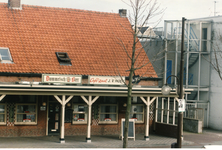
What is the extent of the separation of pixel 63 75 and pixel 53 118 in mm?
3308

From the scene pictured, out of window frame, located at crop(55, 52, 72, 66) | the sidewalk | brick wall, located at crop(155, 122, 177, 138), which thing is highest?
window frame, located at crop(55, 52, 72, 66)

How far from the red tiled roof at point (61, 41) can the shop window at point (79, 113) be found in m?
2.04

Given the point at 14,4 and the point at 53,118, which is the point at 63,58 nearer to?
the point at 53,118

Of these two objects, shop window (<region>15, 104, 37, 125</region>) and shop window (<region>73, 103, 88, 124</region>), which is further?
shop window (<region>73, 103, 88, 124</region>)

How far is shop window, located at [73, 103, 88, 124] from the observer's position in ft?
66.7

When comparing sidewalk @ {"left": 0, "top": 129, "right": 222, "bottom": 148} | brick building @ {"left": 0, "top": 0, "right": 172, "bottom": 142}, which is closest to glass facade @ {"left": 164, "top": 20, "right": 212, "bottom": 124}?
brick building @ {"left": 0, "top": 0, "right": 172, "bottom": 142}

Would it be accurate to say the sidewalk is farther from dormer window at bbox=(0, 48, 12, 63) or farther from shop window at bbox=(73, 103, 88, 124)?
dormer window at bbox=(0, 48, 12, 63)

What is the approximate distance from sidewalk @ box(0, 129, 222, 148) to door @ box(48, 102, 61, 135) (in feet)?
2.25

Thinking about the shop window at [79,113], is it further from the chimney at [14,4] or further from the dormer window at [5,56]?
the chimney at [14,4]

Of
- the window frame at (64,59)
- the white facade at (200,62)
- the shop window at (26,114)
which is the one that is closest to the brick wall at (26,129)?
the shop window at (26,114)

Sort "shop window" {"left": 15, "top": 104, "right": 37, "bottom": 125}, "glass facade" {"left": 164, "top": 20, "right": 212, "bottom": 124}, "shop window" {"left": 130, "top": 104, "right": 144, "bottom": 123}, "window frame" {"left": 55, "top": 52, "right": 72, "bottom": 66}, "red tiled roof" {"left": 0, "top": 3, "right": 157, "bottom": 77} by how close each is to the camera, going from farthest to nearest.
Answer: "glass facade" {"left": 164, "top": 20, "right": 212, "bottom": 124} → "shop window" {"left": 130, "top": 104, "right": 144, "bottom": 123} → "window frame" {"left": 55, "top": 52, "right": 72, "bottom": 66} → "red tiled roof" {"left": 0, "top": 3, "right": 157, "bottom": 77} → "shop window" {"left": 15, "top": 104, "right": 37, "bottom": 125}

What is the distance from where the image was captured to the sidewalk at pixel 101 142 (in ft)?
55.2

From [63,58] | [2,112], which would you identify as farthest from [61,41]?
[2,112]

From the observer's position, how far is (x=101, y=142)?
1817 centimetres
